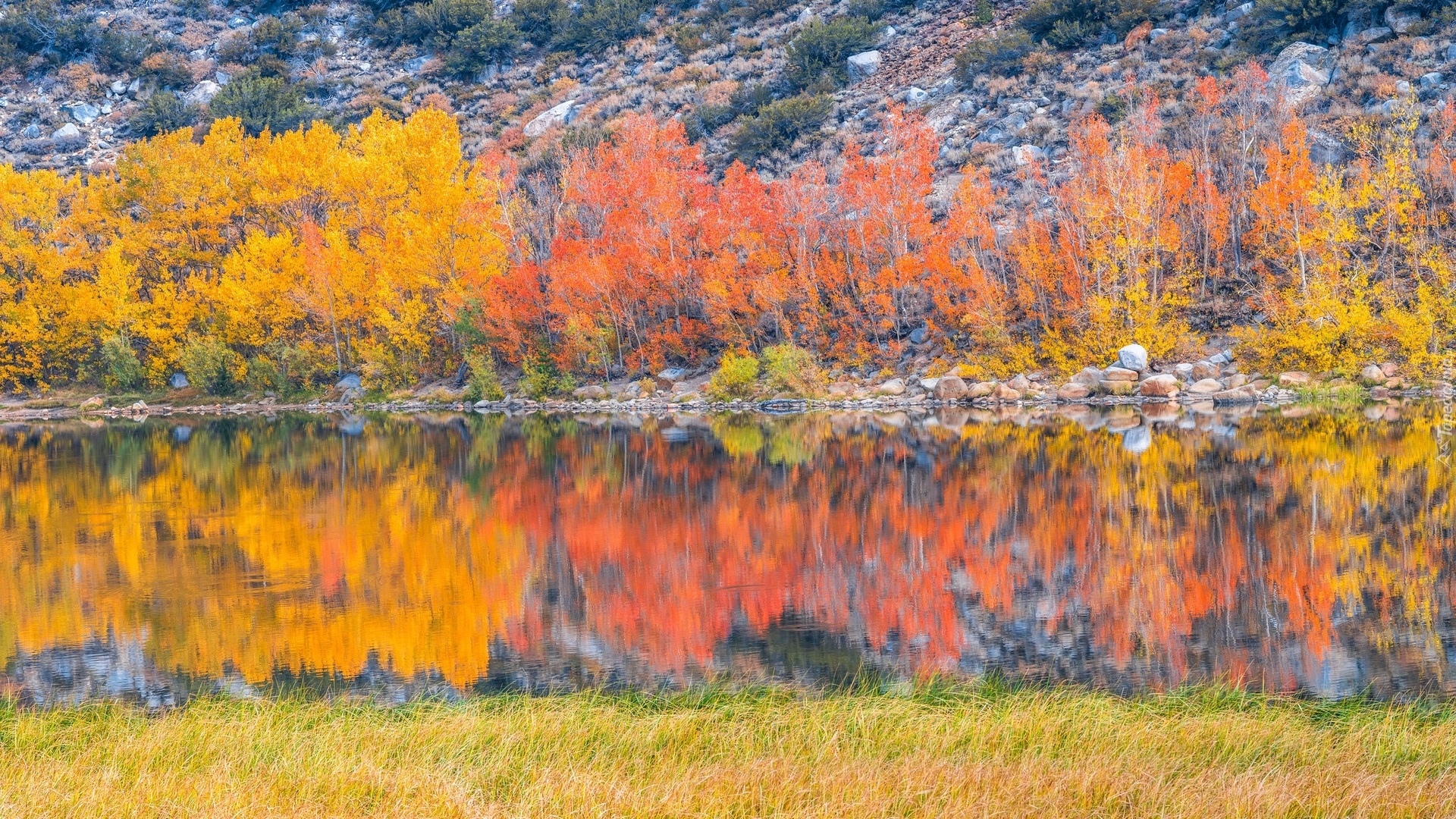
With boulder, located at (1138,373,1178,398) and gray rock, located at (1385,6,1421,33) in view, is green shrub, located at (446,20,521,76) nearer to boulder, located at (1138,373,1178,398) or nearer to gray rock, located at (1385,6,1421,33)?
gray rock, located at (1385,6,1421,33)

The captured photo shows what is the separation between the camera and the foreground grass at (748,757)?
22.5ft

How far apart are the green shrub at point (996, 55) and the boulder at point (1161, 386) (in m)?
29.9

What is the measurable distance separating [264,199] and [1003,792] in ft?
191

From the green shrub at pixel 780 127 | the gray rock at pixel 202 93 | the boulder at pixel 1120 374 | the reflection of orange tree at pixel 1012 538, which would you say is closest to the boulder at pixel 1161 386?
the boulder at pixel 1120 374

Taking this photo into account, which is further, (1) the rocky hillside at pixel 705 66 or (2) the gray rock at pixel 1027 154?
(2) the gray rock at pixel 1027 154

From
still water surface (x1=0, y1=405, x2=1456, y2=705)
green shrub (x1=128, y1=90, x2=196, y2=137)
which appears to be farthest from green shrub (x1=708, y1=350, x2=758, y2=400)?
green shrub (x1=128, y1=90, x2=196, y2=137)

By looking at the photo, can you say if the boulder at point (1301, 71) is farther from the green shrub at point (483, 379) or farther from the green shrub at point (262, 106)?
the green shrub at point (262, 106)

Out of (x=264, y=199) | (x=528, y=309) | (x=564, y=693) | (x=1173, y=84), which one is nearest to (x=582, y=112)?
(x=264, y=199)

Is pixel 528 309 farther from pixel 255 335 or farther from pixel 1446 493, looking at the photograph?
pixel 1446 493

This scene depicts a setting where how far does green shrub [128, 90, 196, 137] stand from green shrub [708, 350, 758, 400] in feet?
194

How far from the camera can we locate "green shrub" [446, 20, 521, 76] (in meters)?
90.9

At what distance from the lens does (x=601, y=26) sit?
89.7 meters

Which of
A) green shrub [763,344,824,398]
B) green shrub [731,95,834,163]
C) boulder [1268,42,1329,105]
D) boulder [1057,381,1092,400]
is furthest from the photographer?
green shrub [731,95,834,163]

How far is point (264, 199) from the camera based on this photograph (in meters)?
57.9
